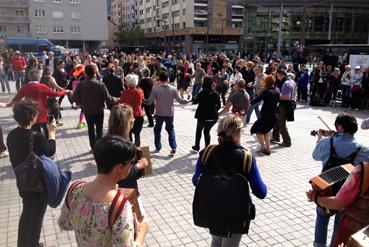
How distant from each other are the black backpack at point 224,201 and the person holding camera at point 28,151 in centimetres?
174

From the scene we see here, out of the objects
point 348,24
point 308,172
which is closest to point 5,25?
point 348,24

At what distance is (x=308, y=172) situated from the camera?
23.1 feet

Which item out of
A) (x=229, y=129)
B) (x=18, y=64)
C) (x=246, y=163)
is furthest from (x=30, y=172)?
(x=18, y=64)

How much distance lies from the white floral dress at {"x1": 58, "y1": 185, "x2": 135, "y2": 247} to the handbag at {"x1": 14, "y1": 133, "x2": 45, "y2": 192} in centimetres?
156

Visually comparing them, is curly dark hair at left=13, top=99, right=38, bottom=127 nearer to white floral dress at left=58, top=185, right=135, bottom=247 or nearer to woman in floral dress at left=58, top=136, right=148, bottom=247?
woman in floral dress at left=58, top=136, right=148, bottom=247

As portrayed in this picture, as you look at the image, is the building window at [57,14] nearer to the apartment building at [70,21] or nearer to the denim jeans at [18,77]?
the apartment building at [70,21]

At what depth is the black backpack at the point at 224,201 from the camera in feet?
9.22

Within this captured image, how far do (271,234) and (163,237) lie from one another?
1409 mm

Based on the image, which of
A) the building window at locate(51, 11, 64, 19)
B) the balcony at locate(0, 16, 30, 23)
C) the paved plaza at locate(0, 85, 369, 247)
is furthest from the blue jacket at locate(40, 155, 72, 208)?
the building window at locate(51, 11, 64, 19)

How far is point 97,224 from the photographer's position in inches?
79.1

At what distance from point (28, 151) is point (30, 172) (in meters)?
0.24

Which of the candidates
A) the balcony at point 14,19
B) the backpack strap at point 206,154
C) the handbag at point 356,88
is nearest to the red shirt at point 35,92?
the backpack strap at point 206,154

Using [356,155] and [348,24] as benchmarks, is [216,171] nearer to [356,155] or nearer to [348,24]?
[356,155]

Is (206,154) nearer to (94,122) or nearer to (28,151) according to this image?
(28,151)
